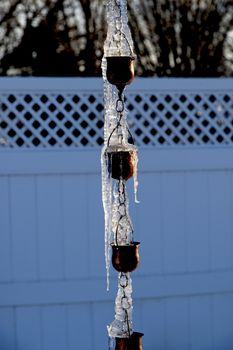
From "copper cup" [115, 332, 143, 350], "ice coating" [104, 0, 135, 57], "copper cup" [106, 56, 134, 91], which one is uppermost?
"ice coating" [104, 0, 135, 57]

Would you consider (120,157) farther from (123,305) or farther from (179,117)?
(179,117)

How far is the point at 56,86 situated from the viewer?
3.81 meters

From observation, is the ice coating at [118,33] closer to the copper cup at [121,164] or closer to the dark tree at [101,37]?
the copper cup at [121,164]

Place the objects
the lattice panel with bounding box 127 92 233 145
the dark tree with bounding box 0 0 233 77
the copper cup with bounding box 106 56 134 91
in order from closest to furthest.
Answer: the copper cup with bounding box 106 56 134 91, the lattice panel with bounding box 127 92 233 145, the dark tree with bounding box 0 0 233 77

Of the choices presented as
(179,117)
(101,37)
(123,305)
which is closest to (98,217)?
(179,117)

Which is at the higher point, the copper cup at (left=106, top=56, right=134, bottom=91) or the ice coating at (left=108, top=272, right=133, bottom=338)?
the copper cup at (left=106, top=56, right=134, bottom=91)

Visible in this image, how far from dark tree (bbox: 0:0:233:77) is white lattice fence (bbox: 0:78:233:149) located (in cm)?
273

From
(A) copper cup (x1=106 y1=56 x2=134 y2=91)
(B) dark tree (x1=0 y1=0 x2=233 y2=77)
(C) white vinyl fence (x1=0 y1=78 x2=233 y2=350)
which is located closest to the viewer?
(A) copper cup (x1=106 y1=56 x2=134 y2=91)

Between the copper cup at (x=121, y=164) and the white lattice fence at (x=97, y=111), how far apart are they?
1849mm

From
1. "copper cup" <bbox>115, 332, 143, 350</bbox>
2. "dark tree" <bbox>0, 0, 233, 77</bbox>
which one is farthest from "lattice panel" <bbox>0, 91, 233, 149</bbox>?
"dark tree" <bbox>0, 0, 233, 77</bbox>

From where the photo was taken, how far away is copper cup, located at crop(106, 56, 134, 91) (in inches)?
76.4

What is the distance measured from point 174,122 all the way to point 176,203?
51 centimetres

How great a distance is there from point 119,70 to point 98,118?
6.56 feet

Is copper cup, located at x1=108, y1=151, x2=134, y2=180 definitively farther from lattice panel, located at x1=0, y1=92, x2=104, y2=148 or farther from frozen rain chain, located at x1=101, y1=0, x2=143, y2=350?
lattice panel, located at x1=0, y1=92, x2=104, y2=148
